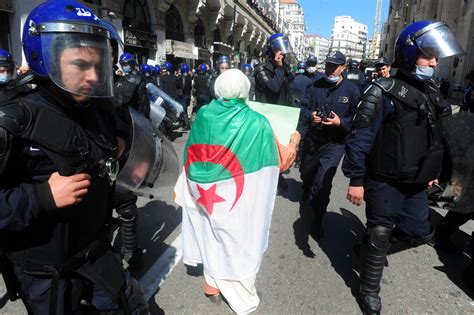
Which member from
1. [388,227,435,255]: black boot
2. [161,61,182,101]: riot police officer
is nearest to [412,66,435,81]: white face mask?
[388,227,435,255]: black boot

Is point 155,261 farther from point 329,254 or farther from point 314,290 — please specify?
point 329,254

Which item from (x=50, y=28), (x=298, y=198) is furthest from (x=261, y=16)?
(x=50, y=28)

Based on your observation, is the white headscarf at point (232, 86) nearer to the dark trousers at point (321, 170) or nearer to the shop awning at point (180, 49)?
the dark trousers at point (321, 170)

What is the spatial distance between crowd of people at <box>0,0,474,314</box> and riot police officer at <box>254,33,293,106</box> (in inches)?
1.5

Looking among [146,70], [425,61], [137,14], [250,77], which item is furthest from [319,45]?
[425,61]

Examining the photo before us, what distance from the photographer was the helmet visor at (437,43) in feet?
7.94

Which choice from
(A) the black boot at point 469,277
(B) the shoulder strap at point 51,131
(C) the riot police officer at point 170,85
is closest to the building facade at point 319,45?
(C) the riot police officer at point 170,85

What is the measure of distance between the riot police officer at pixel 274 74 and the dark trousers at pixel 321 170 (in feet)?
3.62

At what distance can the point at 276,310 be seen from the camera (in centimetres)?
273

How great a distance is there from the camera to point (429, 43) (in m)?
2.44

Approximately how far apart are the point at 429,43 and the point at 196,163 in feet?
6.07

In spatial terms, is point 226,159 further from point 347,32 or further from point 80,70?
point 347,32

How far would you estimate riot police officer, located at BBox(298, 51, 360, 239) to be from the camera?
12.8 feet

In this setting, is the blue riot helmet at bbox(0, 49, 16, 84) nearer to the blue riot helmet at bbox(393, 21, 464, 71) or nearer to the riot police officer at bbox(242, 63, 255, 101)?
the blue riot helmet at bbox(393, 21, 464, 71)
